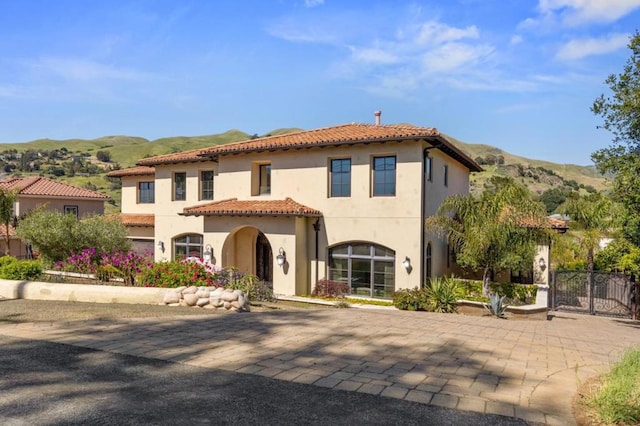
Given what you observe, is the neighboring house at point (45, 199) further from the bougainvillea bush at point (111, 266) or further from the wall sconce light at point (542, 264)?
the wall sconce light at point (542, 264)

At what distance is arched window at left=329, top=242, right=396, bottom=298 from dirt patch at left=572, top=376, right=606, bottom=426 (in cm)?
1189

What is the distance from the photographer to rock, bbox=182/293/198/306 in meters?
12.8

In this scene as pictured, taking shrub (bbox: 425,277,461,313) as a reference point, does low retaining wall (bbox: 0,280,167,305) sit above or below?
above

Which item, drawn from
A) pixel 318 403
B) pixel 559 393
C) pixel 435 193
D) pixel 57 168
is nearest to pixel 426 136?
pixel 435 193

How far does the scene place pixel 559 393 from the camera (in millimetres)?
6102

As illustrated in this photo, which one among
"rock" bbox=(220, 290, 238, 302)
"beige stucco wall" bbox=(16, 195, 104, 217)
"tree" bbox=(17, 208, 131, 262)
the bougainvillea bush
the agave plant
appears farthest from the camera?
"beige stucco wall" bbox=(16, 195, 104, 217)

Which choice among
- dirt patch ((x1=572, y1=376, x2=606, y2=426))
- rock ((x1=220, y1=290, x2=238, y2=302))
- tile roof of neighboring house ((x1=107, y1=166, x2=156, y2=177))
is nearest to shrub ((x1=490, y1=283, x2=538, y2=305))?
rock ((x1=220, y1=290, x2=238, y2=302))

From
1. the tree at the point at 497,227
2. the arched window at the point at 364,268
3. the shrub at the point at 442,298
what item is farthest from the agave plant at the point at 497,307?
the arched window at the point at 364,268

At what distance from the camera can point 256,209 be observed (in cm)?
1956

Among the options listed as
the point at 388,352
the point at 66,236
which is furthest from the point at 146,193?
the point at 388,352

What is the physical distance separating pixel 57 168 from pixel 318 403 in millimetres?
83628

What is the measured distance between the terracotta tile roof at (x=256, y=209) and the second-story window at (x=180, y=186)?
14.4 ft

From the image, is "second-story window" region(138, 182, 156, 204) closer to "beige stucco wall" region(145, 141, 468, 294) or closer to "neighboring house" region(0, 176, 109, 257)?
"beige stucco wall" region(145, 141, 468, 294)

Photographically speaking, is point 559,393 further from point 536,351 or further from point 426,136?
point 426,136
